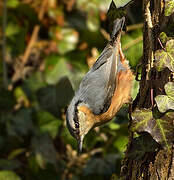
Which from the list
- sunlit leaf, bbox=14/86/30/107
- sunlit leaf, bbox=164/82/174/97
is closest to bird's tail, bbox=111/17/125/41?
sunlit leaf, bbox=164/82/174/97

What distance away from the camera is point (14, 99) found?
3539mm

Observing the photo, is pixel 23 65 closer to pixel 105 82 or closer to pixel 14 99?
pixel 14 99

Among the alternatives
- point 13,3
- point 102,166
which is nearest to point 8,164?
point 102,166

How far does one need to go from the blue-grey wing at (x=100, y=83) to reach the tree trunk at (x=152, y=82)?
1.12ft

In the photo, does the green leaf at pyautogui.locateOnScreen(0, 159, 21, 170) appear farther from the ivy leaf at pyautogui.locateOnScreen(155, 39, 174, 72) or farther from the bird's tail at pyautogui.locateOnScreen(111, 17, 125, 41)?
the ivy leaf at pyautogui.locateOnScreen(155, 39, 174, 72)

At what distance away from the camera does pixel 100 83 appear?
2023 millimetres

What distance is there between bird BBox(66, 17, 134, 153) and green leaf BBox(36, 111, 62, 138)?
3.84 feet

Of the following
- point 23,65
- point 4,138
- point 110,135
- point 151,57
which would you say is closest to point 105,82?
point 151,57

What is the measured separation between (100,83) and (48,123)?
131 cm

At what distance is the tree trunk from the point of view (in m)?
1.61

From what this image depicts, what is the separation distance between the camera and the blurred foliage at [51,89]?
309cm

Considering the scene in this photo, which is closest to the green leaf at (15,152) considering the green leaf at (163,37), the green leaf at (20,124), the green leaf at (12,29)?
the green leaf at (20,124)

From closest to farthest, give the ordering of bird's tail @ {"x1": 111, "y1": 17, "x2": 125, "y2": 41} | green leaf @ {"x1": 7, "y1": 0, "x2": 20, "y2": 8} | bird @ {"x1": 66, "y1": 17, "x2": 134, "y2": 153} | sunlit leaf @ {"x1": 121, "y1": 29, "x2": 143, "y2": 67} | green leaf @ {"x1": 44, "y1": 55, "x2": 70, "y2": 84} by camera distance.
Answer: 1. bird's tail @ {"x1": 111, "y1": 17, "x2": 125, "y2": 41}
2. bird @ {"x1": 66, "y1": 17, "x2": 134, "y2": 153}
3. sunlit leaf @ {"x1": 121, "y1": 29, "x2": 143, "y2": 67}
4. green leaf @ {"x1": 44, "y1": 55, "x2": 70, "y2": 84}
5. green leaf @ {"x1": 7, "y1": 0, "x2": 20, "y2": 8}

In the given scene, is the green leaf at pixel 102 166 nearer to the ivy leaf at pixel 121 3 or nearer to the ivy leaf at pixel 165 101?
the ivy leaf at pixel 165 101
